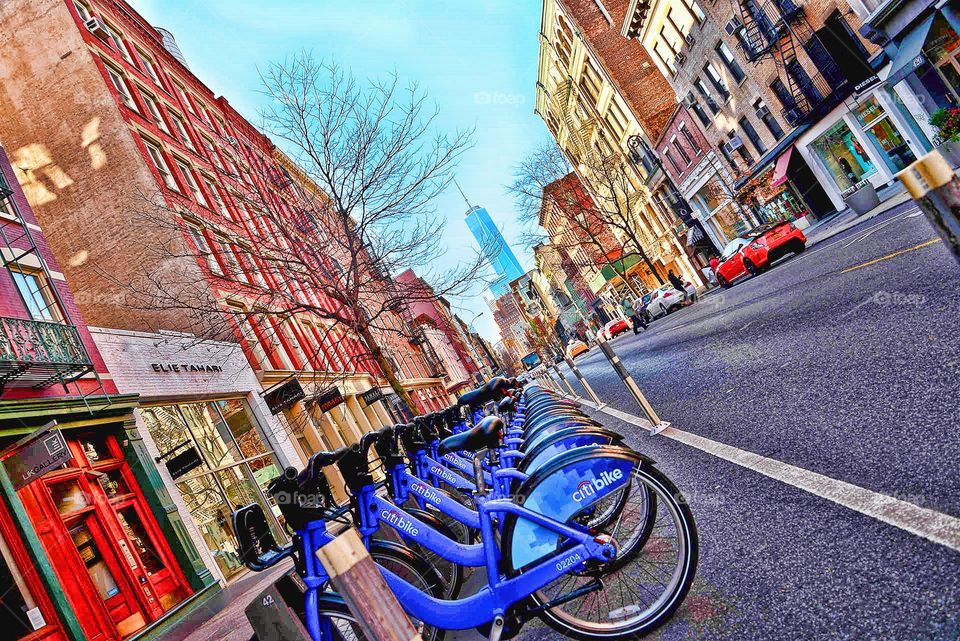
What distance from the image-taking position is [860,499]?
3.09 metres

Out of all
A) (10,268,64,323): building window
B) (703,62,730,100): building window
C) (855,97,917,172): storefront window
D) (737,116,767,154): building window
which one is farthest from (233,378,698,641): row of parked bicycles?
(703,62,730,100): building window

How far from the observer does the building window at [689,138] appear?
3984 cm

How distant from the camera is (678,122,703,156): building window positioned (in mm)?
39844

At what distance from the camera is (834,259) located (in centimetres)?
1227

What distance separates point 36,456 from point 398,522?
8497 mm

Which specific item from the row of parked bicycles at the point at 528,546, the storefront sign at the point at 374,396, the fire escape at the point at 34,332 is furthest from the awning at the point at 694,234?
the row of parked bicycles at the point at 528,546

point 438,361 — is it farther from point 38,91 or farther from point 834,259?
point 834,259

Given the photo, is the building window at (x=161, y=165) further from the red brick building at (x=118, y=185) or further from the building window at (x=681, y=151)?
the building window at (x=681, y=151)

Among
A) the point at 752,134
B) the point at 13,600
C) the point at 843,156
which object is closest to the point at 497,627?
the point at 13,600

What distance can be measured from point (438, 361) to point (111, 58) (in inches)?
1638

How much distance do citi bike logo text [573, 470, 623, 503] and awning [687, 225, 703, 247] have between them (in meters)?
44.4

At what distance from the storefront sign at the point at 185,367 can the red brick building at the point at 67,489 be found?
1.76 meters

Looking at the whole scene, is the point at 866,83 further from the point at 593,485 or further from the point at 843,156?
the point at 593,485

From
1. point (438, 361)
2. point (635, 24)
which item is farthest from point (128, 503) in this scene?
point (438, 361)
